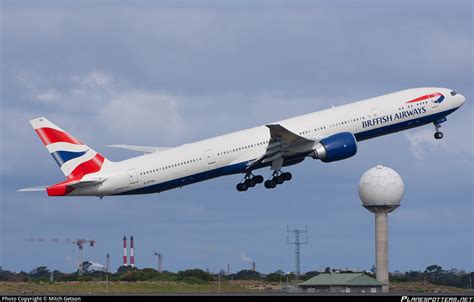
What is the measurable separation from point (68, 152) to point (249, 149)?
15.4 meters

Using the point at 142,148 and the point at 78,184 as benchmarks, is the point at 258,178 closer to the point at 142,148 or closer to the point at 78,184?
the point at 142,148

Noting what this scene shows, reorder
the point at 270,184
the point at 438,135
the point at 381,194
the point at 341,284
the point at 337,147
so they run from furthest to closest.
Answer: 1. the point at 381,194
2. the point at 341,284
3. the point at 438,135
4. the point at 270,184
5. the point at 337,147

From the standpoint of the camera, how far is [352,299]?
113 m

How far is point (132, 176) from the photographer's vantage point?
115 meters

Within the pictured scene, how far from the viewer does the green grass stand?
121912mm

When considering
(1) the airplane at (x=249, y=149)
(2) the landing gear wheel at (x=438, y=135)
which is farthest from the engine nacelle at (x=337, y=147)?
(2) the landing gear wheel at (x=438, y=135)

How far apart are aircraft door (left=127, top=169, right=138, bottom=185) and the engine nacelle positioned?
16.0 m

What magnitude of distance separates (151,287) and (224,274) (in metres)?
16.3

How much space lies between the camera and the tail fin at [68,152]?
11562cm

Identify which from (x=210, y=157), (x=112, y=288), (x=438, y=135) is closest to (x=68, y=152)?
(x=210, y=157)

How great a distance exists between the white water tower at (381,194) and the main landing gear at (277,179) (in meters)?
37.5

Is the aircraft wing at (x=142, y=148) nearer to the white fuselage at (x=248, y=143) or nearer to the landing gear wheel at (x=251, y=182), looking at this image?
the white fuselage at (x=248, y=143)

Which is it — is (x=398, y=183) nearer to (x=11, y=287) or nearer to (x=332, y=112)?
(x=332, y=112)

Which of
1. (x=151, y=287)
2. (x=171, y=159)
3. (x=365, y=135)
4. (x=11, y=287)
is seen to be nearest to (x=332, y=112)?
(x=365, y=135)
